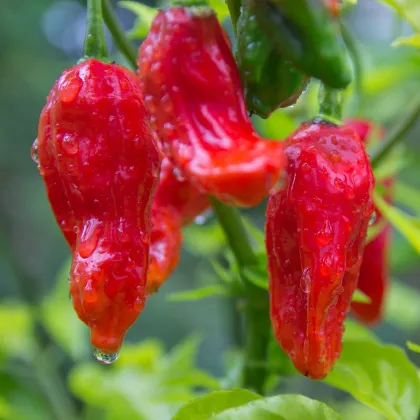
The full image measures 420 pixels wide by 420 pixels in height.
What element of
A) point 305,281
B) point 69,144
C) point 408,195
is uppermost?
point 69,144

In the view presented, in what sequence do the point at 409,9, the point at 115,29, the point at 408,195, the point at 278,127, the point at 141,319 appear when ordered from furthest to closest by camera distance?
the point at 141,319 → the point at 408,195 → the point at 278,127 → the point at 409,9 → the point at 115,29

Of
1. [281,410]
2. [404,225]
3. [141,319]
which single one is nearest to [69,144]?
[281,410]

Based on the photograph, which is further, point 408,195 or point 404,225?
point 408,195

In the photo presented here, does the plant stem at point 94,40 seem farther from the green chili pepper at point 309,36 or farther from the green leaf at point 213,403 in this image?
the green leaf at point 213,403

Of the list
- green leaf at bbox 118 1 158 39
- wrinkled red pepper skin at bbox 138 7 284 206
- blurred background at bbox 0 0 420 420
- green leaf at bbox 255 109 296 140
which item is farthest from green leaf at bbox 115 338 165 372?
wrinkled red pepper skin at bbox 138 7 284 206

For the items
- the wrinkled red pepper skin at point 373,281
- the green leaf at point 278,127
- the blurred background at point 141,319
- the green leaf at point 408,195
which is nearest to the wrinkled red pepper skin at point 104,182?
the blurred background at point 141,319

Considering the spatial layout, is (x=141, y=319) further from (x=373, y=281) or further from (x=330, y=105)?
(x=330, y=105)
